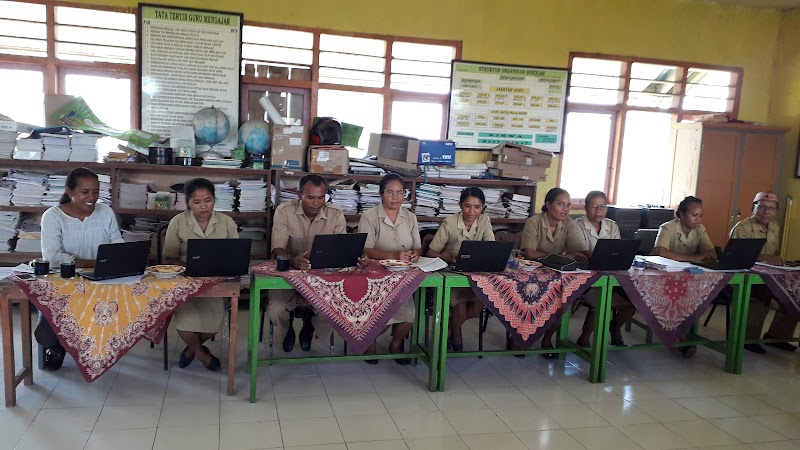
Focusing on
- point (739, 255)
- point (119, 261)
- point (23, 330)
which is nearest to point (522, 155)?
point (739, 255)

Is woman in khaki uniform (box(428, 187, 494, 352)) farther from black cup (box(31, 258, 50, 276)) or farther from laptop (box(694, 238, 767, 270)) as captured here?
black cup (box(31, 258, 50, 276))

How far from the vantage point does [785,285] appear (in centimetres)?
401

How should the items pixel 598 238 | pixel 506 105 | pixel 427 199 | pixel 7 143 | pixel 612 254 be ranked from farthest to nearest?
pixel 506 105, pixel 427 199, pixel 7 143, pixel 598 238, pixel 612 254

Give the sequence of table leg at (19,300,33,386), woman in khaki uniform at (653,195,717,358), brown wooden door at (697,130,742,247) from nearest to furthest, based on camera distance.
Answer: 1. table leg at (19,300,33,386)
2. woman in khaki uniform at (653,195,717,358)
3. brown wooden door at (697,130,742,247)

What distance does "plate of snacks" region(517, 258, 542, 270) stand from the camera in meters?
3.69

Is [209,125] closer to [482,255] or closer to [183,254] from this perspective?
[183,254]

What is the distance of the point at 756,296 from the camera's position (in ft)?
14.9

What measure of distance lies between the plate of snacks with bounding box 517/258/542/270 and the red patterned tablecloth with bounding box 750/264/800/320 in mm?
1552

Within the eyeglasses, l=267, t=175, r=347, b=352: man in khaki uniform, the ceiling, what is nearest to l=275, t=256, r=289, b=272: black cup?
l=267, t=175, r=347, b=352: man in khaki uniform

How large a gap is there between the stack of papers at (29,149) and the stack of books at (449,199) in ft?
10.9

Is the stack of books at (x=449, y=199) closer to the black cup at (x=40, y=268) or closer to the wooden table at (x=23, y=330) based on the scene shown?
the wooden table at (x=23, y=330)

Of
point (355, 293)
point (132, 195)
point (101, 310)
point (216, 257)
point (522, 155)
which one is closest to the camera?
point (101, 310)

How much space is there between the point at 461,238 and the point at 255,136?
208cm

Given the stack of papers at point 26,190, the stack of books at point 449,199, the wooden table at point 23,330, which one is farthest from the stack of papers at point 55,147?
the stack of books at point 449,199
